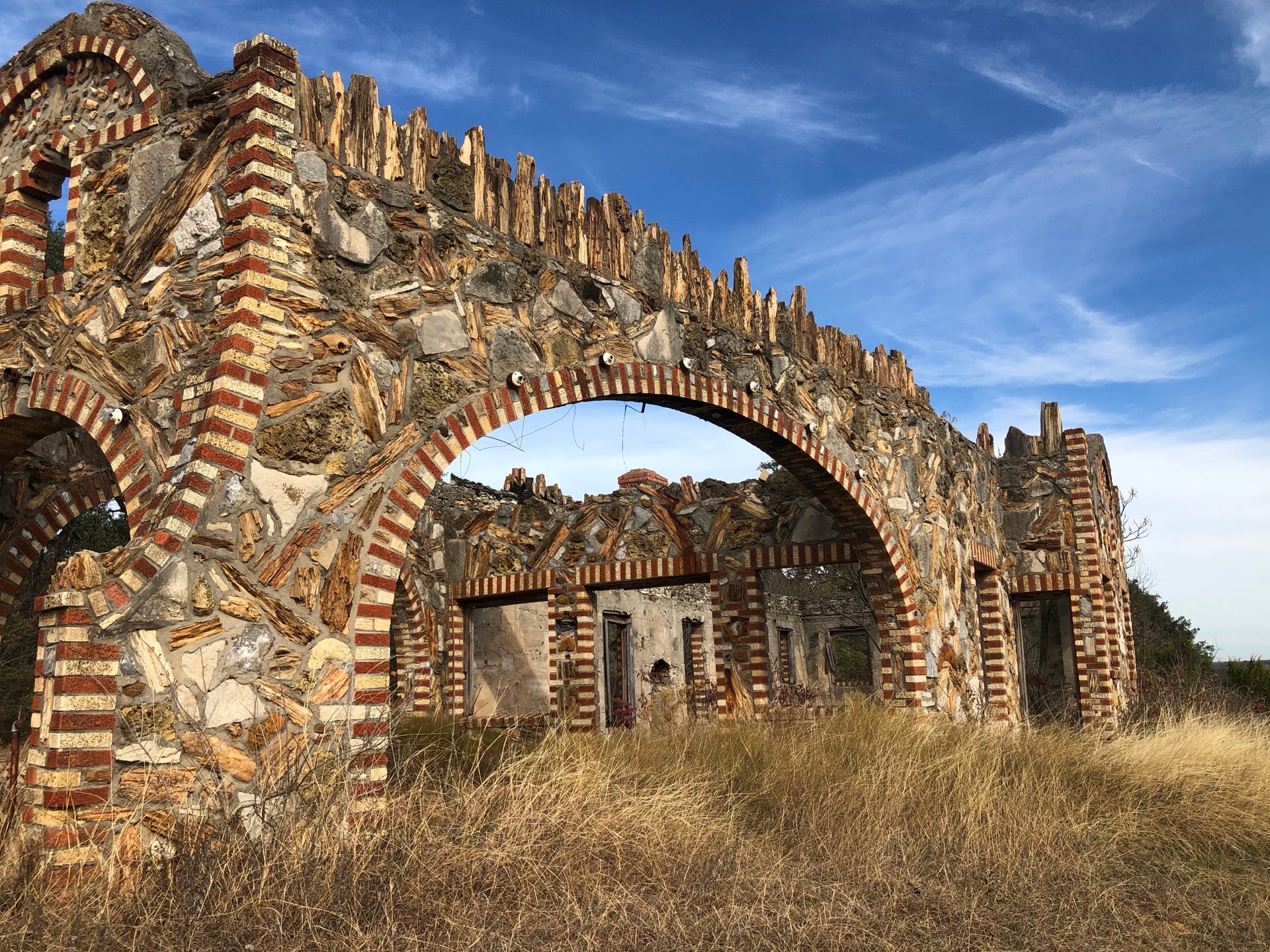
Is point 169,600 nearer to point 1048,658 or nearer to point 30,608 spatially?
point 30,608

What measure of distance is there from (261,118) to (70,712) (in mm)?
3033

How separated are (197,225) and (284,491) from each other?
4.99 feet

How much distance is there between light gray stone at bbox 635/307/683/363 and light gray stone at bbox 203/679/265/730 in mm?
3562

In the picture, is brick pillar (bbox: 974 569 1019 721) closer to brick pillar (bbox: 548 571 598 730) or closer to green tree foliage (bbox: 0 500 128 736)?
brick pillar (bbox: 548 571 598 730)

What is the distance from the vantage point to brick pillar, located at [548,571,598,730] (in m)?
12.5

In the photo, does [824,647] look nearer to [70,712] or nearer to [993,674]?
[993,674]

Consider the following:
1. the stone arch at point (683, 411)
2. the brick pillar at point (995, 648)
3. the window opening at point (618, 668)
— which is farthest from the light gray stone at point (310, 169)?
the window opening at point (618, 668)

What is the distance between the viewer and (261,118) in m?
5.21

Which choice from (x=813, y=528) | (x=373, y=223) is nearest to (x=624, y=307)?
(x=373, y=223)

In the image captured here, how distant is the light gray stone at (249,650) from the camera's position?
4.72 meters

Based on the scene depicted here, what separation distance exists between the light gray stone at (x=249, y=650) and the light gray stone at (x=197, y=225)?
6.82ft

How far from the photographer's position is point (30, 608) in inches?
460

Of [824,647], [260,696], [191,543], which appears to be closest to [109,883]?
[260,696]

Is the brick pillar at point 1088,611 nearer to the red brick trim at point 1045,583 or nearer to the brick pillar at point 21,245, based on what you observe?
the red brick trim at point 1045,583
